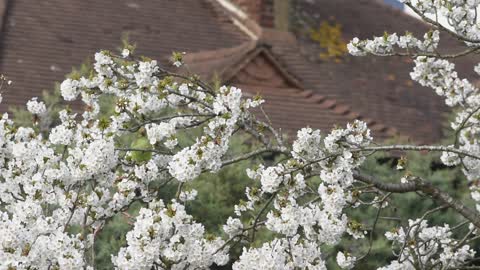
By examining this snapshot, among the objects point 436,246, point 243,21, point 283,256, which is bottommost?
point 243,21

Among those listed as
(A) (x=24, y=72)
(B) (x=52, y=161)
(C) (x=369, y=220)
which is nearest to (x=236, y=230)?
(B) (x=52, y=161)

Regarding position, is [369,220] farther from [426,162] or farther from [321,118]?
[321,118]

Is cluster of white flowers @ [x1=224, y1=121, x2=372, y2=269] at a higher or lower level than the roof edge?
higher

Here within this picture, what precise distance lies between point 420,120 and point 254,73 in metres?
3.04

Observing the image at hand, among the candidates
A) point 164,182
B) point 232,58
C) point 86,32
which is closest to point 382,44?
point 164,182

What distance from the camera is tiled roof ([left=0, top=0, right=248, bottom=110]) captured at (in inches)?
678

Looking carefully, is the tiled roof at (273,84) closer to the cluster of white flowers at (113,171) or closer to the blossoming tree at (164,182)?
the blossoming tree at (164,182)

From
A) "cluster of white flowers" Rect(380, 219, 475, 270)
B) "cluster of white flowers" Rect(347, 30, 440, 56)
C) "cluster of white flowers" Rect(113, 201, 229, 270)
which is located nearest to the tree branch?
"cluster of white flowers" Rect(380, 219, 475, 270)

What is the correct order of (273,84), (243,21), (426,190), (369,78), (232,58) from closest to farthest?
(426,190), (232,58), (273,84), (369,78), (243,21)

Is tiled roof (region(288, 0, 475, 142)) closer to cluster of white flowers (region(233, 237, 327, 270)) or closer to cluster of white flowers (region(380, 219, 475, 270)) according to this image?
cluster of white flowers (region(380, 219, 475, 270))

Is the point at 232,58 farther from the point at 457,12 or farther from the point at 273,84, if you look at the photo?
the point at 457,12

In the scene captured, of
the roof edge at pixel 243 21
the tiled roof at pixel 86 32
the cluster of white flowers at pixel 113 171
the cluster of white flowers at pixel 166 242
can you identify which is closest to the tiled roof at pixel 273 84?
the tiled roof at pixel 86 32

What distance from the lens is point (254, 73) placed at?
1798 centimetres

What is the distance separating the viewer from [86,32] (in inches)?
736
